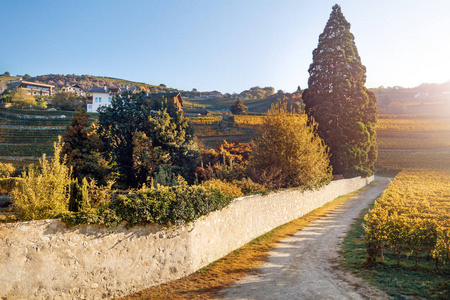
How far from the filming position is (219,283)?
29.3ft

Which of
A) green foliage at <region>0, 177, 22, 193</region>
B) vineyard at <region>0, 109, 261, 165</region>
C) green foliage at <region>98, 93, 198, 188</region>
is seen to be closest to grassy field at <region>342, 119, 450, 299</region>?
green foliage at <region>98, 93, 198, 188</region>

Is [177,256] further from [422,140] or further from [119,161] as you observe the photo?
[422,140]

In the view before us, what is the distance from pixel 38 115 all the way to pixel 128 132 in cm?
6091

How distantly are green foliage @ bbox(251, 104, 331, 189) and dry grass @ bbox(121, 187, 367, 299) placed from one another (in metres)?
5.60

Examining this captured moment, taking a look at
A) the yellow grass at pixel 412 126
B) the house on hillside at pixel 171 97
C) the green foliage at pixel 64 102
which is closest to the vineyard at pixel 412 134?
the yellow grass at pixel 412 126

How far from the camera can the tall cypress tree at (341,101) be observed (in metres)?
34.2

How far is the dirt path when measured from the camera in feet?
25.7

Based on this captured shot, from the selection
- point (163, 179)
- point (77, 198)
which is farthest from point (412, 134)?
point (77, 198)

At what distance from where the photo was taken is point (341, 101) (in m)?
35.0

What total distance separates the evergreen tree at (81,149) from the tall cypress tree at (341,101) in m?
24.3

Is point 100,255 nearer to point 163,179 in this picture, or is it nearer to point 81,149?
point 163,179

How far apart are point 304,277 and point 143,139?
23663mm

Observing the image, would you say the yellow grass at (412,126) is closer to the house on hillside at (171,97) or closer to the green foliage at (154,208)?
the house on hillside at (171,97)

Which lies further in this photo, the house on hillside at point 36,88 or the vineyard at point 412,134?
the house on hillside at point 36,88
